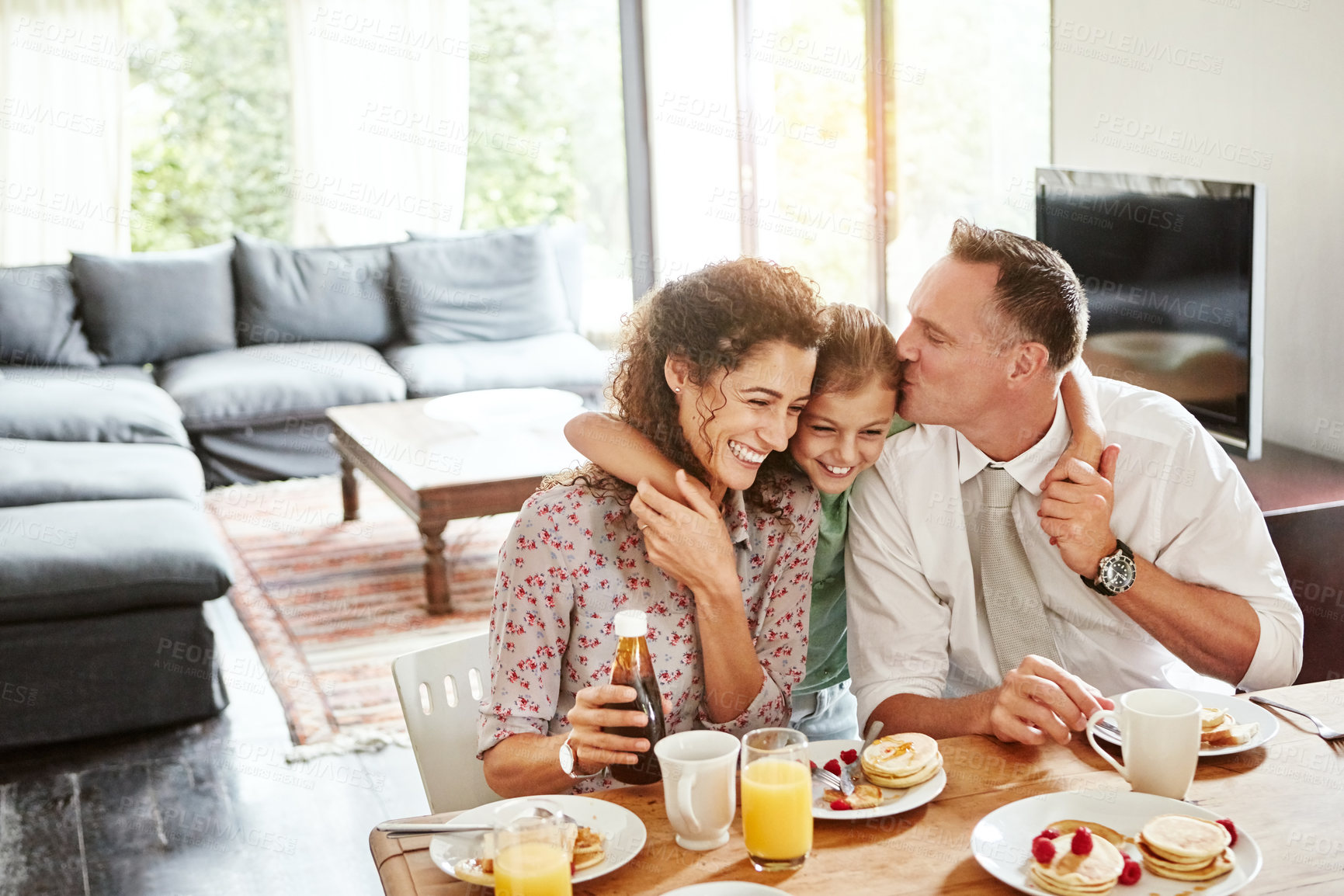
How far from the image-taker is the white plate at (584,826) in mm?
1091

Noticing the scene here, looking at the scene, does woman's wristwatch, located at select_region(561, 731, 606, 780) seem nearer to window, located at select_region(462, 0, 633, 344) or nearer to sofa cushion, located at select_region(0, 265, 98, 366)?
sofa cushion, located at select_region(0, 265, 98, 366)

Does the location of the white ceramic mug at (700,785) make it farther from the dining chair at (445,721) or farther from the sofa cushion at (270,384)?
the sofa cushion at (270,384)

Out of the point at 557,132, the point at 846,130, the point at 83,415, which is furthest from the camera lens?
the point at 557,132

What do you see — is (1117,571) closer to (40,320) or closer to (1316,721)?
(1316,721)

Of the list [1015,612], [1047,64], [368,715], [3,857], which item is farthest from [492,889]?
[1047,64]

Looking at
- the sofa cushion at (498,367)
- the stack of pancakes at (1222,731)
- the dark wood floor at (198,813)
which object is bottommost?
the dark wood floor at (198,813)

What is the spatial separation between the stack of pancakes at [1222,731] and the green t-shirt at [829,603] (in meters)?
0.59

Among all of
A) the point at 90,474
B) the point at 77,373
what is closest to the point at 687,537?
the point at 90,474

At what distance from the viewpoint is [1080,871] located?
1.02 metres

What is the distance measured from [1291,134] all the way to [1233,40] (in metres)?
0.31

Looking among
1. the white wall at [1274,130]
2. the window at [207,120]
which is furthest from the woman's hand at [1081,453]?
the window at [207,120]

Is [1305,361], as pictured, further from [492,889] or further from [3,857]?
[3,857]

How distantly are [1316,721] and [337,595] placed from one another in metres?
3.03

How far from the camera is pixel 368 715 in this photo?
2.99m
